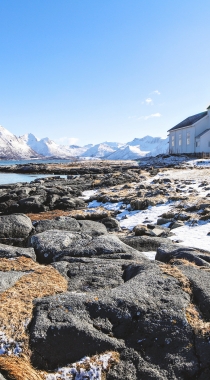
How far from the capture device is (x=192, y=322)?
394 centimetres

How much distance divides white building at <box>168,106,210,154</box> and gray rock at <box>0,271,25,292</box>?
57.7 meters

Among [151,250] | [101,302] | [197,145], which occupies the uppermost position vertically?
[197,145]

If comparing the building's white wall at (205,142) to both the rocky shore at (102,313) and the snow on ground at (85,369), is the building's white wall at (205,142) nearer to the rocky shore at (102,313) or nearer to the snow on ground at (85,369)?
the rocky shore at (102,313)

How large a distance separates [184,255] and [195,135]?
57.6 metres

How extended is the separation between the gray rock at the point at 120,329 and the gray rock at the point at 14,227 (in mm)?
5284

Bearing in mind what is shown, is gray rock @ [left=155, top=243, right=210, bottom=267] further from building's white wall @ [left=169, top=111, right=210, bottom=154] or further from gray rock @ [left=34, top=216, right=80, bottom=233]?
building's white wall @ [left=169, top=111, right=210, bottom=154]

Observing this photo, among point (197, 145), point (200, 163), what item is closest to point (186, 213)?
point (200, 163)

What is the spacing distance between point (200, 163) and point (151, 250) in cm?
3906

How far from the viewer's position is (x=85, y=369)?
10.9 feet

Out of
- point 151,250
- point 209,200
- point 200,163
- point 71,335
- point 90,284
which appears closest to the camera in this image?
point 71,335

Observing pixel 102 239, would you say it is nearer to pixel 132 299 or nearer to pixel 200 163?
pixel 132 299

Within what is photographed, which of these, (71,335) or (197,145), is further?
(197,145)

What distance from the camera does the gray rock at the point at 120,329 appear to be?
3459mm

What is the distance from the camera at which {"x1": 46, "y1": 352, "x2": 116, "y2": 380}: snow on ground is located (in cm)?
323
